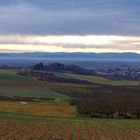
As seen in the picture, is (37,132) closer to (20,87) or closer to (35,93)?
(35,93)

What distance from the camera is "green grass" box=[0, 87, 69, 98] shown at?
100481mm

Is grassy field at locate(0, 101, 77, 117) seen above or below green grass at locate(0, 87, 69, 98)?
above

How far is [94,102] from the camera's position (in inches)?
2717

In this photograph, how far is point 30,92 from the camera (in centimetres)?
10506

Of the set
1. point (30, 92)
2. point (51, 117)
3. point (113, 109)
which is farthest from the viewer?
point (30, 92)

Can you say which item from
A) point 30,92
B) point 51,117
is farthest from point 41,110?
point 30,92

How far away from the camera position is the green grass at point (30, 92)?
330 feet

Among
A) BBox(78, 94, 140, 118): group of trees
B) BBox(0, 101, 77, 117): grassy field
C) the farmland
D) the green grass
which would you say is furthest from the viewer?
the green grass

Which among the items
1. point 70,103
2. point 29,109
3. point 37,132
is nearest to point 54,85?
point 70,103

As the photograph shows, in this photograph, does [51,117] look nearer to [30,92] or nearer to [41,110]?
[41,110]

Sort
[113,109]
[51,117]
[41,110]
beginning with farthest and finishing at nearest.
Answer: [41,110], [113,109], [51,117]

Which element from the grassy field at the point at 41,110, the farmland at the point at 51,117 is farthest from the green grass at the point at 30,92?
the grassy field at the point at 41,110

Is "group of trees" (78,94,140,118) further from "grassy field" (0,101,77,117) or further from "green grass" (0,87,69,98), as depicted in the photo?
"green grass" (0,87,69,98)

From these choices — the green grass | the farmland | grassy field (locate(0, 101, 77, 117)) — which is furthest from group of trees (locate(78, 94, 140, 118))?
the green grass
